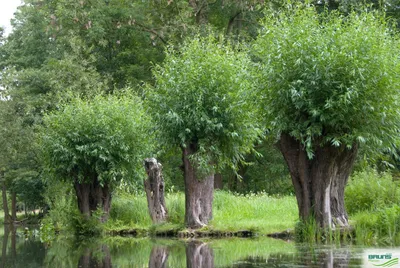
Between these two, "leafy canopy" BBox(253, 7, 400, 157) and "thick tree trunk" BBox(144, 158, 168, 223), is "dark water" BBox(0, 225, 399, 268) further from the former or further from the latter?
"thick tree trunk" BBox(144, 158, 168, 223)

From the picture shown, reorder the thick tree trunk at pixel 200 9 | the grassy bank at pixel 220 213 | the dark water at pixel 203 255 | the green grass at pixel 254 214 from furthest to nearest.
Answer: the thick tree trunk at pixel 200 9 → the grassy bank at pixel 220 213 → the green grass at pixel 254 214 → the dark water at pixel 203 255

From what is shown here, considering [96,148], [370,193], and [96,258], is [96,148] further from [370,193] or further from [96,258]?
[96,258]

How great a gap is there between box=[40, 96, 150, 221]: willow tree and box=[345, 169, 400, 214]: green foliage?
8.11 m

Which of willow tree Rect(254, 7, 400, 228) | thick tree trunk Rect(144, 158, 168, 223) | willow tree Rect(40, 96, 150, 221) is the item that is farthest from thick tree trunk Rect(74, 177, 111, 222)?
willow tree Rect(254, 7, 400, 228)

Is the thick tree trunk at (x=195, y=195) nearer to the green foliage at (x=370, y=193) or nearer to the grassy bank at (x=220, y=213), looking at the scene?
the grassy bank at (x=220, y=213)

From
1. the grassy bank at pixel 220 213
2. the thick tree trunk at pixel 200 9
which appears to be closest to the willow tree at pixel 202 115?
the grassy bank at pixel 220 213

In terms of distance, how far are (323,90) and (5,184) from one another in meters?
35.8

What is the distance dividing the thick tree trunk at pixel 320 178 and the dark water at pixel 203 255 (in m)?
1.09

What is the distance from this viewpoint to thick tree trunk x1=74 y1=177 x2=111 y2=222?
26141 mm

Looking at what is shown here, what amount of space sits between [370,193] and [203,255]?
7.83 metres

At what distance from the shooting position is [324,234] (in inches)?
667

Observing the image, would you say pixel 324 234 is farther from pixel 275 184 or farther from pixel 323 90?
pixel 275 184

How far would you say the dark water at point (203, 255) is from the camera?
12.3m

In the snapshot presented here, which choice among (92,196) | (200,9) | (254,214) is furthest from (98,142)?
(200,9)
